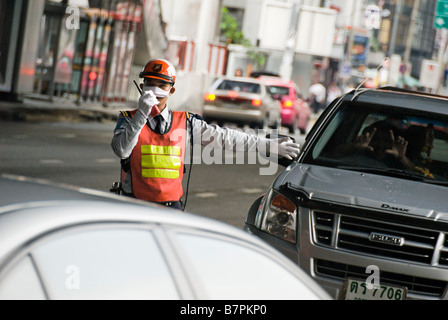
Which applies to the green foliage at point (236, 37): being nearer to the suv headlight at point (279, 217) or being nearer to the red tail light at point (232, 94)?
the red tail light at point (232, 94)

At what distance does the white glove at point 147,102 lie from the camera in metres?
5.08

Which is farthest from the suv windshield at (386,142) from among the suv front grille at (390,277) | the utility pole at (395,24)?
the utility pole at (395,24)

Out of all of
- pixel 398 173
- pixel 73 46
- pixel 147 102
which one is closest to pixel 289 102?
pixel 73 46

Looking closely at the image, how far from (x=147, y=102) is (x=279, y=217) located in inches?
57.5

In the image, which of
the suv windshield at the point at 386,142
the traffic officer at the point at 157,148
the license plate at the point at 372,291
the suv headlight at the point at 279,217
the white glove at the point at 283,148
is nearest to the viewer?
A: the traffic officer at the point at 157,148

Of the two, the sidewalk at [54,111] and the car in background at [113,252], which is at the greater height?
the car in background at [113,252]

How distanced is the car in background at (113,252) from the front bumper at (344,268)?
10.1 feet

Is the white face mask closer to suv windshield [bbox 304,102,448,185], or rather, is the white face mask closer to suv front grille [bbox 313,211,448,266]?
suv front grille [bbox 313,211,448,266]

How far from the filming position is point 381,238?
5898mm

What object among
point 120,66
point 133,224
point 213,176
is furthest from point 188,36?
point 133,224

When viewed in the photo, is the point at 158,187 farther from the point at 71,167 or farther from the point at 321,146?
the point at 71,167

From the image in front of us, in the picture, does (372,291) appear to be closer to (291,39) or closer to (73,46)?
(73,46)

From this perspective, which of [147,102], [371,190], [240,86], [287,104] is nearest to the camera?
[147,102]

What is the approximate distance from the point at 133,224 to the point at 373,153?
4.83 metres
